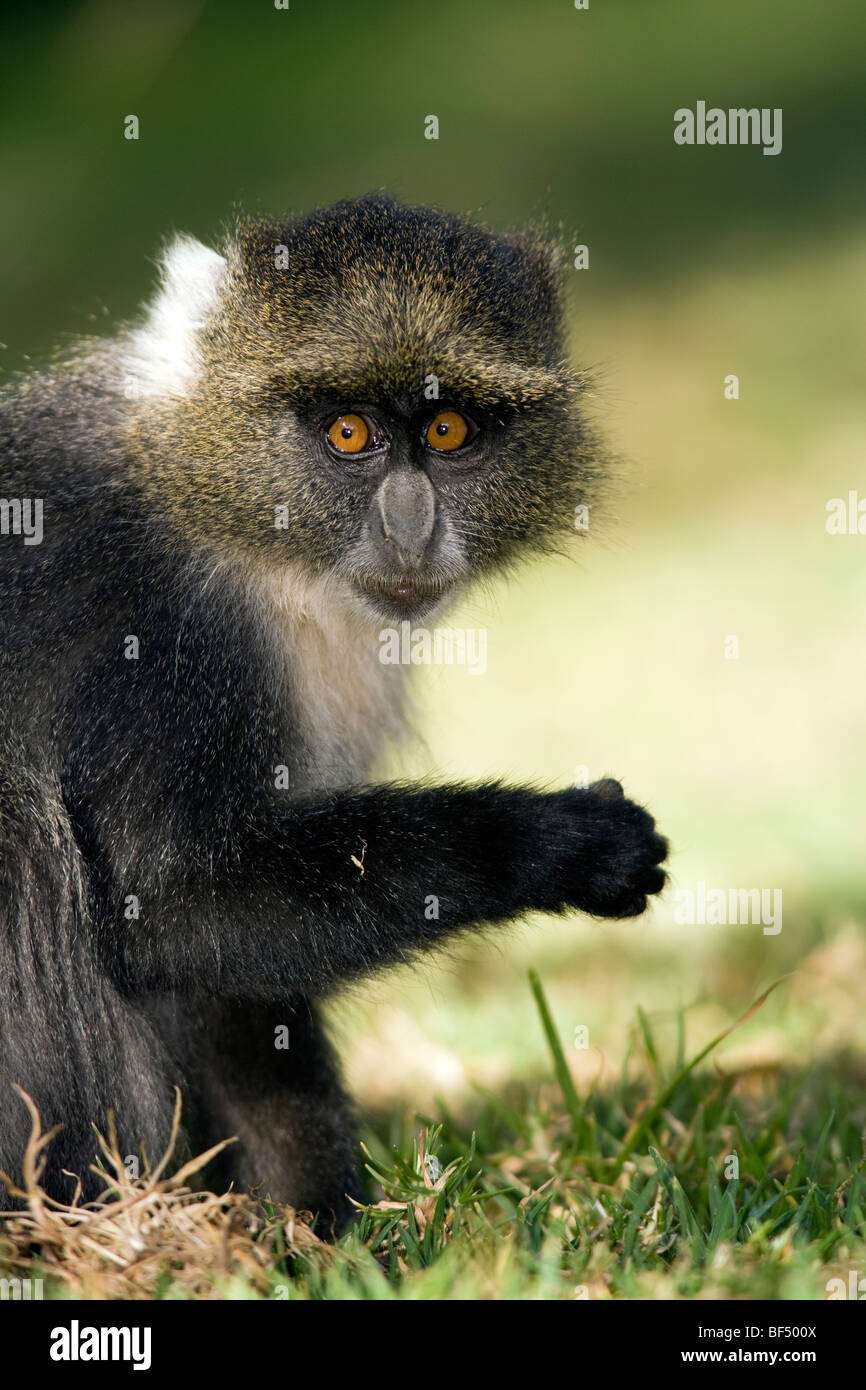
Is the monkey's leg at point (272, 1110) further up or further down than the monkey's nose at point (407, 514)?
further down

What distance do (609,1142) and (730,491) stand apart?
1104cm

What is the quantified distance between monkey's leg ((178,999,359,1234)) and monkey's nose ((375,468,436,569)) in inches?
66.0

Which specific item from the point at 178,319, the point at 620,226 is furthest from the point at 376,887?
the point at 620,226

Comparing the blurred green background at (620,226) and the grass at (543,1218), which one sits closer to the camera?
the grass at (543,1218)

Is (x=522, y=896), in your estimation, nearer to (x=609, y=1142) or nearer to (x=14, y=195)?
(x=609, y=1142)

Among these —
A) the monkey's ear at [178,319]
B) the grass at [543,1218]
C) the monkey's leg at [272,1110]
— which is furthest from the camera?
the monkey's leg at [272,1110]

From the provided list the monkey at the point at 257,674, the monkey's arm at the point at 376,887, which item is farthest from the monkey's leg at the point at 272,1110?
the monkey's arm at the point at 376,887

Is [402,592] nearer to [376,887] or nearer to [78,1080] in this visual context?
[376,887]

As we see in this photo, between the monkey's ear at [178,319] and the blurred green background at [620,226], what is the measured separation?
539 centimetres

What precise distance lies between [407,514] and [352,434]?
0.33 meters

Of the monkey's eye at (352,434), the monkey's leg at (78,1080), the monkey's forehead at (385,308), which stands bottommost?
the monkey's leg at (78,1080)

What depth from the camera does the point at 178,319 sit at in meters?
5.28

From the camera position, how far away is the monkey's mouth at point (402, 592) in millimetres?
4887

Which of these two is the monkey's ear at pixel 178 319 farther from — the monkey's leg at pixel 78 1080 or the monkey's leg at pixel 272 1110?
the monkey's leg at pixel 272 1110
